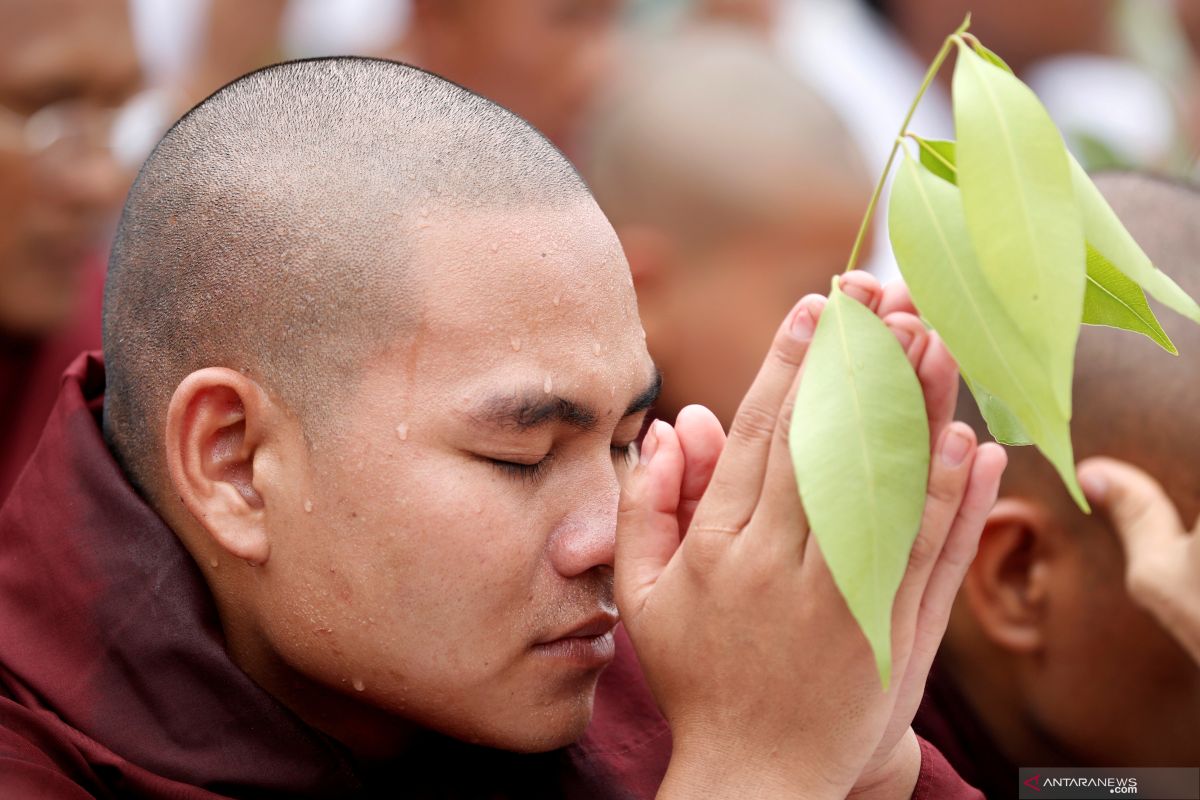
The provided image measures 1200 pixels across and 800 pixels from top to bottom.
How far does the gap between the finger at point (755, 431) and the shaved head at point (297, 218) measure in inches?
15.2

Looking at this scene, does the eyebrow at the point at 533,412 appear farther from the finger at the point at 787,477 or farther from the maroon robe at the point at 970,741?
the maroon robe at the point at 970,741

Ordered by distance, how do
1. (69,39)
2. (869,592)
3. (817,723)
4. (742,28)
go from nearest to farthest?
(869,592), (817,723), (69,39), (742,28)

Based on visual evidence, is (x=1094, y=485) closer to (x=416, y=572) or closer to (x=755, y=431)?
(x=755, y=431)

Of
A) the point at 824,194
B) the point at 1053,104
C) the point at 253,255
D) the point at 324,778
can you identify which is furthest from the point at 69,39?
the point at 1053,104

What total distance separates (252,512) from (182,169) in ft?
1.39

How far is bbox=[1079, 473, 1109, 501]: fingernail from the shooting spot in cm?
238

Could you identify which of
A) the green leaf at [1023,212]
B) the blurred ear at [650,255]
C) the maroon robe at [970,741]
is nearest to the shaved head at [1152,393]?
the maroon robe at [970,741]

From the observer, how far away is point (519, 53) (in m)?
4.64

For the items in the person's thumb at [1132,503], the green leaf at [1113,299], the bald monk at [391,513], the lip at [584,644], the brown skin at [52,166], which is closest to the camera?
the green leaf at [1113,299]

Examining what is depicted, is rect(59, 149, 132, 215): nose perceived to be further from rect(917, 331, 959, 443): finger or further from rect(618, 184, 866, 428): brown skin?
rect(917, 331, 959, 443): finger

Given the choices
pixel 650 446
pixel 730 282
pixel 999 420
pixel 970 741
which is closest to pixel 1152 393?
pixel 970 741

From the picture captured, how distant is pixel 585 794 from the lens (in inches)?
77.8

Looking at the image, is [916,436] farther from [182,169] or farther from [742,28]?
[742,28]

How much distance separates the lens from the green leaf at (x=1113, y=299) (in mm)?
1525
